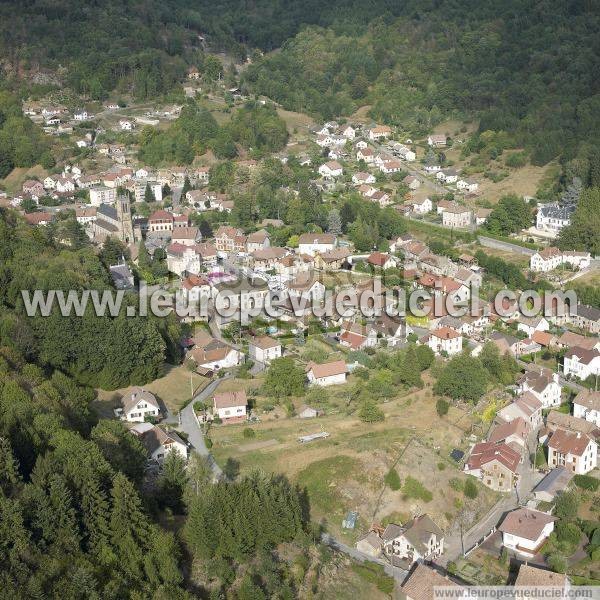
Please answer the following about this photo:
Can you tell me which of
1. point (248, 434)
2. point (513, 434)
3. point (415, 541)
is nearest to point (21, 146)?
point (248, 434)

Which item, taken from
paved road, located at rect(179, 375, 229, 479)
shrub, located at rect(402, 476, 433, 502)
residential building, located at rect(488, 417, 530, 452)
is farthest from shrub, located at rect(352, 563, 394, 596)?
residential building, located at rect(488, 417, 530, 452)

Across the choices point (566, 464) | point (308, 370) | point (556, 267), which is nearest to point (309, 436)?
point (308, 370)

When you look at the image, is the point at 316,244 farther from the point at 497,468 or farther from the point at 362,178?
the point at 497,468

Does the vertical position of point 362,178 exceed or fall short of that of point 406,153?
it falls short

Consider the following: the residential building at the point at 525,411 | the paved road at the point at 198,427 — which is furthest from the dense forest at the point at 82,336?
the residential building at the point at 525,411

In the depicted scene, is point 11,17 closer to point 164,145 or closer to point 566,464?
point 164,145

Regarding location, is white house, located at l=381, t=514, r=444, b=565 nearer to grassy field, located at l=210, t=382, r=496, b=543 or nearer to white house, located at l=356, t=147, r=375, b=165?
grassy field, located at l=210, t=382, r=496, b=543
